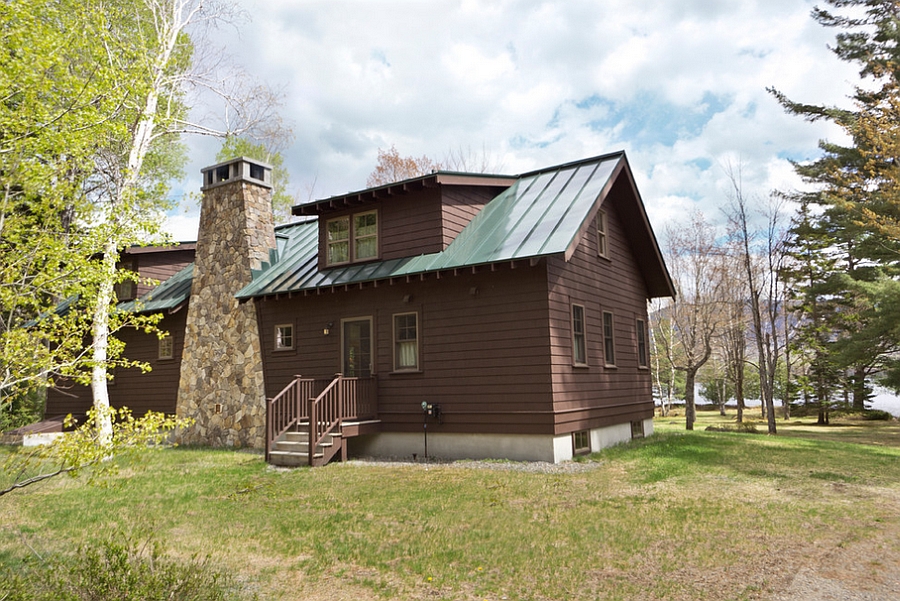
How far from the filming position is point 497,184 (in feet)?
53.4

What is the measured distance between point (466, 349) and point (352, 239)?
4699 mm

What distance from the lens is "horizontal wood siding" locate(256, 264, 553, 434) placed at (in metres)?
12.8

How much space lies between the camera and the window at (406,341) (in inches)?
568

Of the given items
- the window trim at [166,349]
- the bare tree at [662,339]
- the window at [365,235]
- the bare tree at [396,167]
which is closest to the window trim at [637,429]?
the window at [365,235]

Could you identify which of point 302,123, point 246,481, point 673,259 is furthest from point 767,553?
point 673,259

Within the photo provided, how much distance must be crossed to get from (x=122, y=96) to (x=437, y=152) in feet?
93.4

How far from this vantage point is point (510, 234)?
13.7 meters

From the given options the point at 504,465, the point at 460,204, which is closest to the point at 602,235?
the point at 460,204

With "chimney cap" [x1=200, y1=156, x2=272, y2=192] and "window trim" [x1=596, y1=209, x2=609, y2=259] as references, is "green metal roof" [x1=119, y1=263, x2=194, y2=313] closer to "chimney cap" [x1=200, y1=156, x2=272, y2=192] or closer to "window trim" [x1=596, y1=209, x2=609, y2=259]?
"chimney cap" [x1=200, y1=156, x2=272, y2=192]

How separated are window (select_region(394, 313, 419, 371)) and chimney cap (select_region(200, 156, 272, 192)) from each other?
694 centimetres

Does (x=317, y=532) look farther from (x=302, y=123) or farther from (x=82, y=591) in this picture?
(x=302, y=123)

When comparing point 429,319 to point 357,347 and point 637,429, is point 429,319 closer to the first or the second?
point 357,347

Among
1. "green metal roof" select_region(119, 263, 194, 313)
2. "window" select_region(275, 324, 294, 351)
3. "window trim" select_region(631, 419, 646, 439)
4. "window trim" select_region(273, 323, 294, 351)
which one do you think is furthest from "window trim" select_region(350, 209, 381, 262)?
"window trim" select_region(631, 419, 646, 439)

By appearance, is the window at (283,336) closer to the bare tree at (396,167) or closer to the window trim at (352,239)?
the window trim at (352,239)
